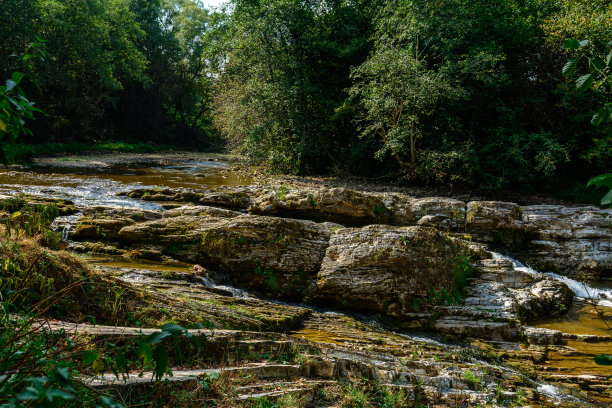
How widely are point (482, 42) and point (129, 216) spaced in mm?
19514

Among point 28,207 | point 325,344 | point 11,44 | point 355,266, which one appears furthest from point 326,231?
point 11,44

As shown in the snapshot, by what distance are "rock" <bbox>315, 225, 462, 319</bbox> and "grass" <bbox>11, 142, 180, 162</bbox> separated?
17371mm

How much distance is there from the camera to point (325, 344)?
209 inches

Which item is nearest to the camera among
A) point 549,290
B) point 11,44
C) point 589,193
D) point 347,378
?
point 347,378

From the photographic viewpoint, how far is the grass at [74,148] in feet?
73.3

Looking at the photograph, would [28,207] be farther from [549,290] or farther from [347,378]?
[549,290]

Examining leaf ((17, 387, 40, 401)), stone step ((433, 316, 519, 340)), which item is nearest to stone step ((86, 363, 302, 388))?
leaf ((17, 387, 40, 401))

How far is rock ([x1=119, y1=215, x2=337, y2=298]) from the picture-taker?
8.21 m

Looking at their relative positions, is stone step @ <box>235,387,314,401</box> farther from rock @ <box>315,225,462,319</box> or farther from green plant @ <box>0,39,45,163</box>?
rock @ <box>315,225,462,319</box>

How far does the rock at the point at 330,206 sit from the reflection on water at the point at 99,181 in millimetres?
4622

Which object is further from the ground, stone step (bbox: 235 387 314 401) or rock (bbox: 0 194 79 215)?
rock (bbox: 0 194 79 215)

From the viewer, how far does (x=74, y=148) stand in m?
28.4

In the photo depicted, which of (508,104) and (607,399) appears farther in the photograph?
(508,104)

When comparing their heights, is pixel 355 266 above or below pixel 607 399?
above
